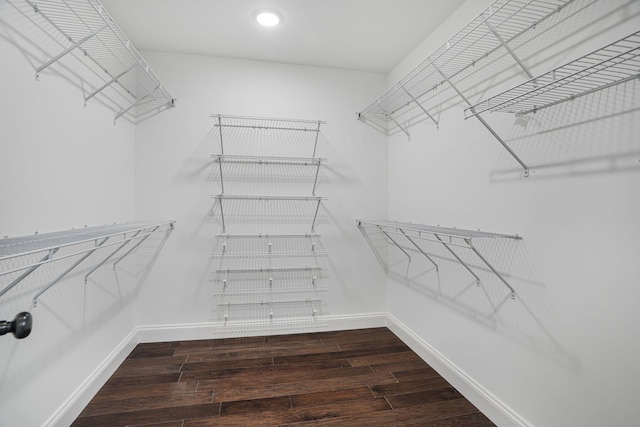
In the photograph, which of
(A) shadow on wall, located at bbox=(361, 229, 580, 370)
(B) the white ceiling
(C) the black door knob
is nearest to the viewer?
(C) the black door knob

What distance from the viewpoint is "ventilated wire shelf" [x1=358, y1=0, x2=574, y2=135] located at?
137 centimetres

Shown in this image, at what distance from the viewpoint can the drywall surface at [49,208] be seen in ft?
3.98

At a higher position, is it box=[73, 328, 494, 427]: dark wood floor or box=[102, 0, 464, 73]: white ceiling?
box=[102, 0, 464, 73]: white ceiling

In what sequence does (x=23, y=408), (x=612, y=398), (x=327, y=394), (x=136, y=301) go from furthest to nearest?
(x=136, y=301) < (x=327, y=394) < (x=23, y=408) < (x=612, y=398)

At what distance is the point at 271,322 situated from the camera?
2.66 m

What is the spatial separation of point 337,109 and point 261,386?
2266 millimetres

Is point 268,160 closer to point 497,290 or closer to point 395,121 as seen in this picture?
point 395,121

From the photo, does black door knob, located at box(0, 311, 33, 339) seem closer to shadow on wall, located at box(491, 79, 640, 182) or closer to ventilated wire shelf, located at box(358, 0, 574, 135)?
ventilated wire shelf, located at box(358, 0, 574, 135)

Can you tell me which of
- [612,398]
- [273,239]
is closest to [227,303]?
[273,239]

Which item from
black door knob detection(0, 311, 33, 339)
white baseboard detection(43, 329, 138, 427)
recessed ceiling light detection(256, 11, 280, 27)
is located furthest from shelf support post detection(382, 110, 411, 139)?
white baseboard detection(43, 329, 138, 427)

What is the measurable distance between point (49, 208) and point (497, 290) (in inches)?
88.7

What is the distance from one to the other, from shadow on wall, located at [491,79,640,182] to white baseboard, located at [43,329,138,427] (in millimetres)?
2469

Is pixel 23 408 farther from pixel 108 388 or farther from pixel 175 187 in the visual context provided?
pixel 175 187

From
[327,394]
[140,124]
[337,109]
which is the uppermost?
[337,109]
